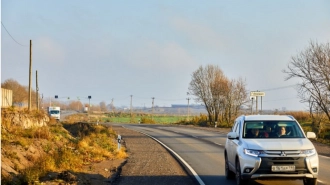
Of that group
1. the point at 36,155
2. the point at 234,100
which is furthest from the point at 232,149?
the point at 234,100

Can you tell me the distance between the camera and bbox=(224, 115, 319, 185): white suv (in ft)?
34.9

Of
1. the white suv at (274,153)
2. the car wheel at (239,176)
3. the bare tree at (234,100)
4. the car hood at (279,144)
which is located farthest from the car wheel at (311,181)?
the bare tree at (234,100)

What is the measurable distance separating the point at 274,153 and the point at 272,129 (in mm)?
1633

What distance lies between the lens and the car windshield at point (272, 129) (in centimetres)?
1203

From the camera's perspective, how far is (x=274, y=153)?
10672 mm

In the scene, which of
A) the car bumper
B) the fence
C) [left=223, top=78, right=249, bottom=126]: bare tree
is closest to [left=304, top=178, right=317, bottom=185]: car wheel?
the car bumper

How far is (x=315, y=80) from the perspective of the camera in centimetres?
3972

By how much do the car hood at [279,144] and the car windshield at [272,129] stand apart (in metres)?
0.49

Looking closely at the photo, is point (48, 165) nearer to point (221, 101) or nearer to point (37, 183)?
point (37, 183)

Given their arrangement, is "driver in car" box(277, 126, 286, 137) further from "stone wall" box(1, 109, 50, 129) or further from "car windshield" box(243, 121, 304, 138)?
"stone wall" box(1, 109, 50, 129)

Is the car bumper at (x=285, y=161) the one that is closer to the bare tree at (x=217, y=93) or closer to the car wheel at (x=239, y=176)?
the car wheel at (x=239, y=176)

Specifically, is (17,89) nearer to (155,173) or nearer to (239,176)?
(155,173)

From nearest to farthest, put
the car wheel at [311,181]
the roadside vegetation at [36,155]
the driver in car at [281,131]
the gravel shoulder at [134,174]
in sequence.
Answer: the car wheel at [311,181]
the driver in car at [281,131]
the gravel shoulder at [134,174]
the roadside vegetation at [36,155]

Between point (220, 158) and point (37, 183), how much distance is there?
10670 millimetres
